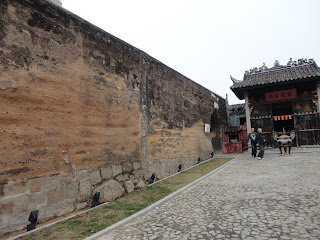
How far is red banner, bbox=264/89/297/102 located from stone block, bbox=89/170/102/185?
11.8 meters

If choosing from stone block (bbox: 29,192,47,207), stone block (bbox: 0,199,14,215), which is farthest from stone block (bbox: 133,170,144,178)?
stone block (bbox: 0,199,14,215)

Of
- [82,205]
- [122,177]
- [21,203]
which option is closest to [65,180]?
[82,205]

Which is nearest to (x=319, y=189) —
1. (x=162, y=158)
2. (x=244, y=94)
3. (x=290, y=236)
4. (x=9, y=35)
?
(x=290, y=236)

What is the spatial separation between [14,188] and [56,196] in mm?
792

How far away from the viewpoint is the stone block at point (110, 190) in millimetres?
4898

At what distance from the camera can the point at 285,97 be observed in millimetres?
12766

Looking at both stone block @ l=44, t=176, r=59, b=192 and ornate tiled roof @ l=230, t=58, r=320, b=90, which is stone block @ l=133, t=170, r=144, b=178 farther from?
ornate tiled roof @ l=230, t=58, r=320, b=90

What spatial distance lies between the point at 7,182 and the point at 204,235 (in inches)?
123

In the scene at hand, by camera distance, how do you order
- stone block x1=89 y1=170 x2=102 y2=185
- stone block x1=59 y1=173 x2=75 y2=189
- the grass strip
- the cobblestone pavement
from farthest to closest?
1. stone block x1=89 y1=170 x2=102 y2=185
2. stone block x1=59 y1=173 x2=75 y2=189
3. the grass strip
4. the cobblestone pavement

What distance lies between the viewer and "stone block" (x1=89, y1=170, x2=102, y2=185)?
479 centimetres

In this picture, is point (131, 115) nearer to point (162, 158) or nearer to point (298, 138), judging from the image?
point (162, 158)

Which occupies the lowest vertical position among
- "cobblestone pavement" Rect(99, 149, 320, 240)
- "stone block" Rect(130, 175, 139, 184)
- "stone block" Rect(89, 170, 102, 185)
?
"cobblestone pavement" Rect(99, 149, 320, 240)

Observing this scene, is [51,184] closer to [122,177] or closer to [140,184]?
[122,177]

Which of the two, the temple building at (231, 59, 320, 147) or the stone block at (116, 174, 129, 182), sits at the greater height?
the temple building at (231, 59, 320, 147)
